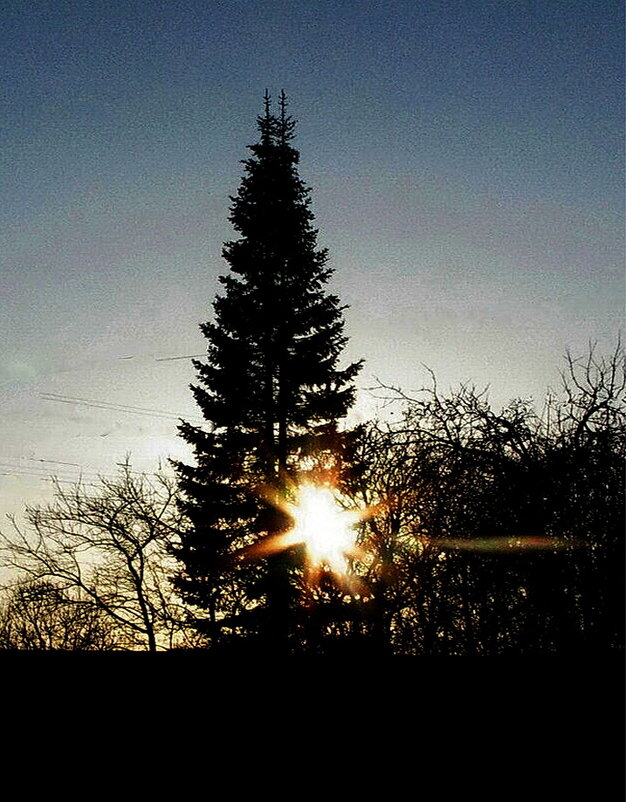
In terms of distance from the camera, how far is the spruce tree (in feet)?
62.3

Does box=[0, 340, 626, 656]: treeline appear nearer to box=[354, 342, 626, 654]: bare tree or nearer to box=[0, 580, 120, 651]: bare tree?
box=[354, 342, 626, 654]: bare tree

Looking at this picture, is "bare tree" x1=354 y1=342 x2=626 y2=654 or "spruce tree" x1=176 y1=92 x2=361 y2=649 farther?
"spruce tree" x1=176 y1=92 x2=361 y2=649

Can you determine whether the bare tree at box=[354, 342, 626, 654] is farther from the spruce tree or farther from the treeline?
the spruce tree

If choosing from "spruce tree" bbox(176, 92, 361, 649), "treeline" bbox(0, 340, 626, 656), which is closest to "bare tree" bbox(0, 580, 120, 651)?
"spruce tree" bbox(176, 92, 361, 649)

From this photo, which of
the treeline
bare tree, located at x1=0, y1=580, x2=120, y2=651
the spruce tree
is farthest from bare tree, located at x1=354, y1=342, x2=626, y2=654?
bare tree, located at x1=0, y1=580, x2=120, y2=651

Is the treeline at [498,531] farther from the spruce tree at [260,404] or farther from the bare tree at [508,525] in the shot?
the spruce tree at [260,404]

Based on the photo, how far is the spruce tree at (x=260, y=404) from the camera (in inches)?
747

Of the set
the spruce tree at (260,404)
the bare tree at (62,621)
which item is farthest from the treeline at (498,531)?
the bare tree at (62,621)

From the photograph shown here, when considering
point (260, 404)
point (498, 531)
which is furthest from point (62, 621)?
point (498, 531)

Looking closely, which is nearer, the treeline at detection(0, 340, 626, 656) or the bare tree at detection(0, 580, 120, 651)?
the treeline at detection(0, 340, 626, 656)

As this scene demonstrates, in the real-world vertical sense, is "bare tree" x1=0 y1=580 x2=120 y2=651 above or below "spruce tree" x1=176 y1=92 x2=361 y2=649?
below

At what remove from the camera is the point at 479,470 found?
243 inches

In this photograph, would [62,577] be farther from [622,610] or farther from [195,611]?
[622,610]

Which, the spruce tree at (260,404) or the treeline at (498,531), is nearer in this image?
the treeline at (498,531)
